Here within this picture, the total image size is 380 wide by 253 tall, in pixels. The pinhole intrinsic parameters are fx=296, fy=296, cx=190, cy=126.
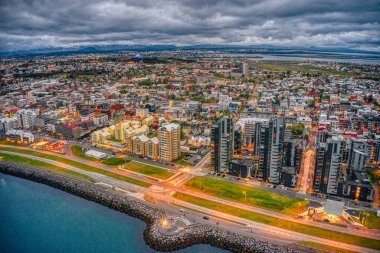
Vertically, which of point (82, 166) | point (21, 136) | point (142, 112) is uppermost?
point (142, 112)

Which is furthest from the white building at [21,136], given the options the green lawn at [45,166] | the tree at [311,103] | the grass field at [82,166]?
the tree at [311,103]

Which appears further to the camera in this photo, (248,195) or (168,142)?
(168,142)

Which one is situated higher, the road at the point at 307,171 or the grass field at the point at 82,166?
the road at the point at 307,171

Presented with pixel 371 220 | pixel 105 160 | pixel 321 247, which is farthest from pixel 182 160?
pixel 371 220

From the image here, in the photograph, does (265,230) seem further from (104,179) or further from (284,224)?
(104,179)

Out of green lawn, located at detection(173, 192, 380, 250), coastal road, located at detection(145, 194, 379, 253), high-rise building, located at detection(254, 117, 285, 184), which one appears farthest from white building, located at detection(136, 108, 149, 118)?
coastal road, located at detection(145, 194, 379, 253)

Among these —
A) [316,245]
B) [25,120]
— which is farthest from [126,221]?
[25,120]

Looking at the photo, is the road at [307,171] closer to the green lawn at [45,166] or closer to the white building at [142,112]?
the green lawn at [45,166]

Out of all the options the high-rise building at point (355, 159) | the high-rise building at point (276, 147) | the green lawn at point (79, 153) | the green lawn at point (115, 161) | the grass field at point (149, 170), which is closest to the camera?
the high-rise building at point (276, 147)
